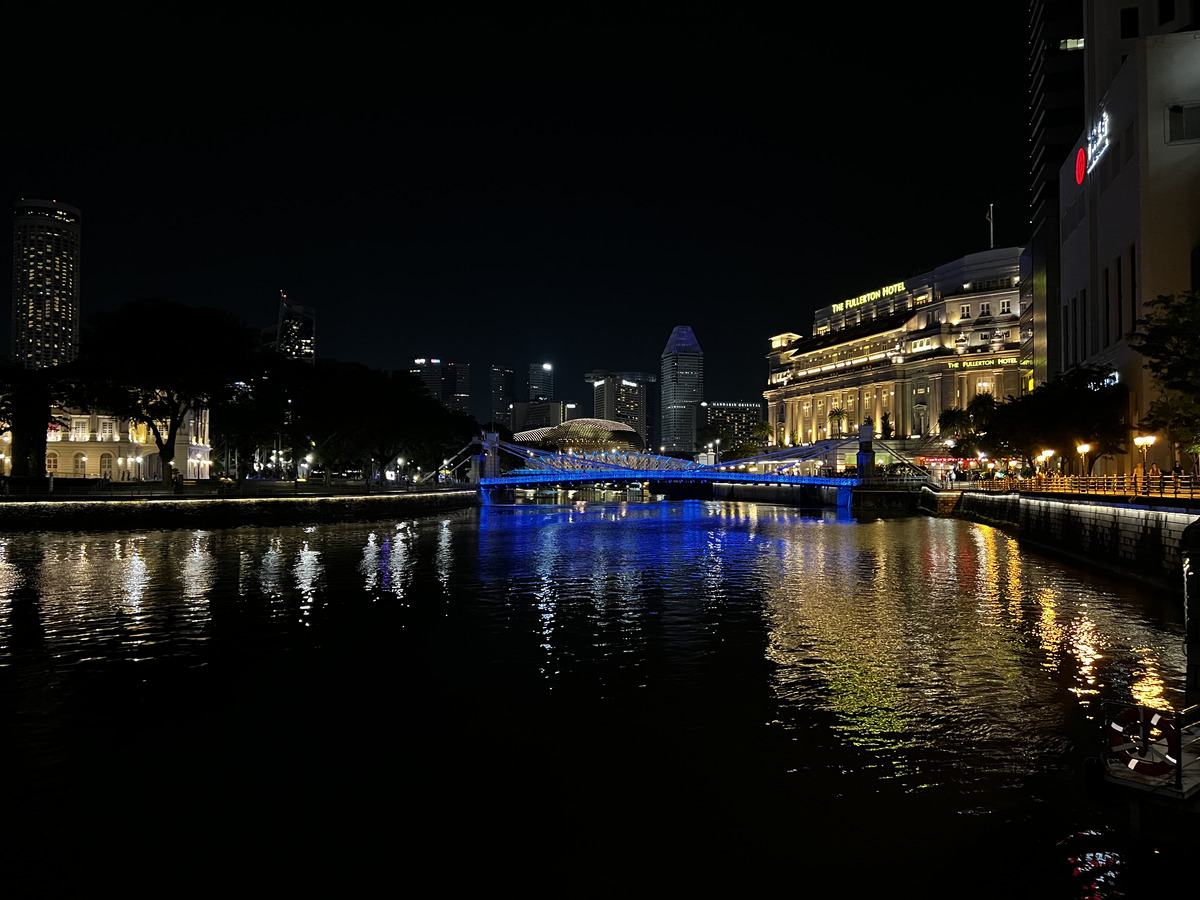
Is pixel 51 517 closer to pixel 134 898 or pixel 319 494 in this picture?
pixel 319 494

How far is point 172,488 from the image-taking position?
69.9 metres

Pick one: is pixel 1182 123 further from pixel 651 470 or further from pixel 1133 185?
pixel 651 470

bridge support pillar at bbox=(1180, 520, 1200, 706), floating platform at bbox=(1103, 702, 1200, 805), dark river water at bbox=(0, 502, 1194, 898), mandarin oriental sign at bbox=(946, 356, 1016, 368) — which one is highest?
mandarin oriental sign at bbox=(946, 356, 1016, 368)

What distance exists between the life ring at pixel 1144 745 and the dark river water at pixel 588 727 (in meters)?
0.95

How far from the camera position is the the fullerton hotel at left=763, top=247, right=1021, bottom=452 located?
492 ft

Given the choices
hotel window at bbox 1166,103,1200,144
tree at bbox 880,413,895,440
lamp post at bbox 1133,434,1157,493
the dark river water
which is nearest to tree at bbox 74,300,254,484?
the dark river water

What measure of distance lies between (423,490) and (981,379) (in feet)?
314

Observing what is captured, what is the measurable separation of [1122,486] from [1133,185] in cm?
2490

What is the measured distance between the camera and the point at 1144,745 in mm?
10562

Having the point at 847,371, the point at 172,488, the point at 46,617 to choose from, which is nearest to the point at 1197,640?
the point at 46,617

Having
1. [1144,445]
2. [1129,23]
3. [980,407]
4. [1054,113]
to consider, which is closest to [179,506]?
[1144,445]

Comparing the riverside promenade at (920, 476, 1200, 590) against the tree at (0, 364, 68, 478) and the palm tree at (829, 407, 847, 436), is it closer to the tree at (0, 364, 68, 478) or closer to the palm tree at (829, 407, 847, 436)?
the tree at (0, 364, 68, 478)

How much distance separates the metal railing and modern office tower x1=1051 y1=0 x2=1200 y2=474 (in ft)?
20.3

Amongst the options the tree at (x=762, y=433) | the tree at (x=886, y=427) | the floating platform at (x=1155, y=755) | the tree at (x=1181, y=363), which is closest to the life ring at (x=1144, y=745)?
the floating platform at (x=1155, y=755)
